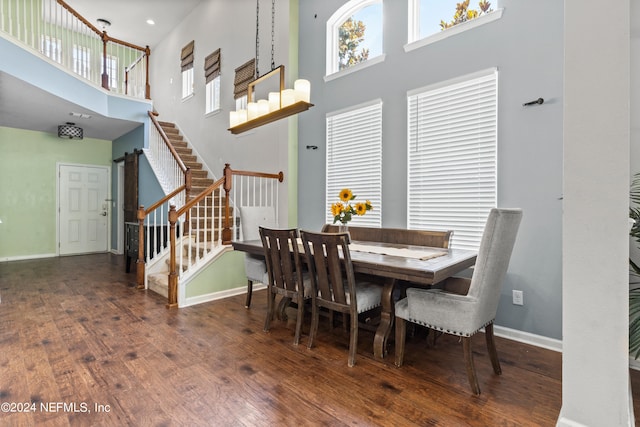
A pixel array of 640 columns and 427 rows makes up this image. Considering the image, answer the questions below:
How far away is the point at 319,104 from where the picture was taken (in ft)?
14.4

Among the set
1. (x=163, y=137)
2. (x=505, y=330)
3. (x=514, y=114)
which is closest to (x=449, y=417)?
Result: (x=505, y=330)

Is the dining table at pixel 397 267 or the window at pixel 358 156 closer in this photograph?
the dining table at pixel 397 267

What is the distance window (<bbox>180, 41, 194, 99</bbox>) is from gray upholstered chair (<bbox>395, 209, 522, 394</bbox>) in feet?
22.1

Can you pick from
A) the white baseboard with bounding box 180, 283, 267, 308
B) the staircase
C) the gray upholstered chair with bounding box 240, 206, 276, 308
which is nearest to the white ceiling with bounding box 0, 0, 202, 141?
the staircase

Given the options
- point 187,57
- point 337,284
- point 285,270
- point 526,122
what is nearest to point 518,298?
point 526,122

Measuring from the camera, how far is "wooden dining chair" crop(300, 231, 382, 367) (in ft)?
7.47

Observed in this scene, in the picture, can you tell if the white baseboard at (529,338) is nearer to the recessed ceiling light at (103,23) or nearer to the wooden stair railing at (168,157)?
the wooden stair railing at (168,157)

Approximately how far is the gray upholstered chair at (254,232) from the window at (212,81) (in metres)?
2.91

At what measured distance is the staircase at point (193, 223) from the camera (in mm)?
4145

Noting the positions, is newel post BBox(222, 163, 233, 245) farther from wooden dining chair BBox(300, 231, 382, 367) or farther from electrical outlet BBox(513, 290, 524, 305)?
electrical outlet BBox(513, 290, 524, 305)

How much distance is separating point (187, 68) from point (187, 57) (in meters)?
0.24

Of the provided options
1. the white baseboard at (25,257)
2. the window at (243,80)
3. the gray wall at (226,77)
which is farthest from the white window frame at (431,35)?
the white baseboard at (25,257)

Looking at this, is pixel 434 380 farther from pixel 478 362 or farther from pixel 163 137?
pixel 163 137

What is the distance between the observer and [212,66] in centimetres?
619
